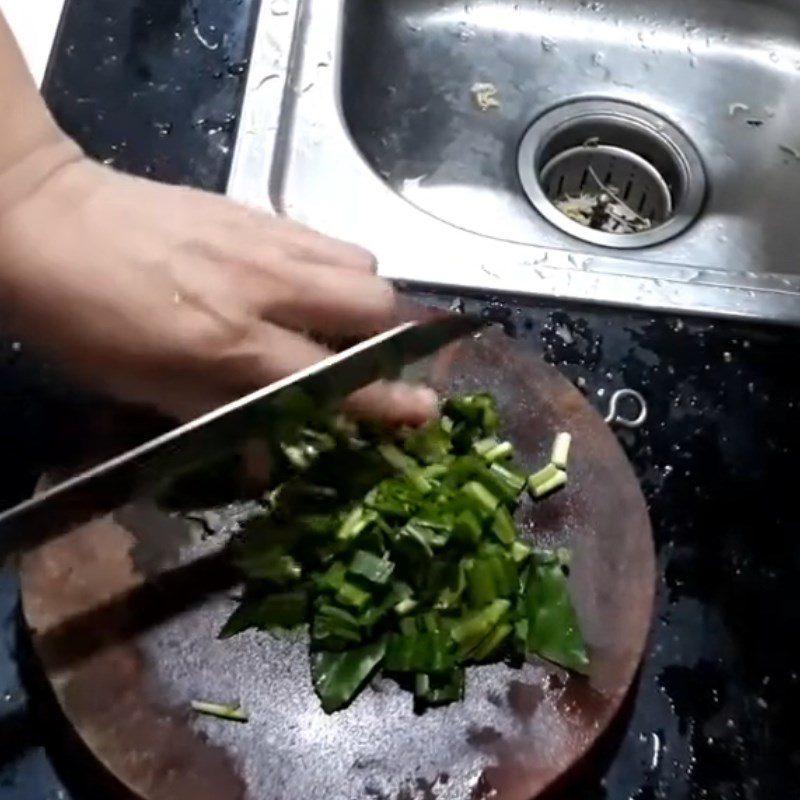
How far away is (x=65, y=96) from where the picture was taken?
0.89 m

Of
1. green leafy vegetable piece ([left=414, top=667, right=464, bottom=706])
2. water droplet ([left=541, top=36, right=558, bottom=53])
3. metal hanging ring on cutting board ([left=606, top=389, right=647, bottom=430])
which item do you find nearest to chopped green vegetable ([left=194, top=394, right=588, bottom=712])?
green leafy vegetable piece ([left=414, top=667, right=464, bottom=706])

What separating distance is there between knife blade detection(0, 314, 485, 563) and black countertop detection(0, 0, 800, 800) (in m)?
0.11

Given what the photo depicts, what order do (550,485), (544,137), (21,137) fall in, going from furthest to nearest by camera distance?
(544,137)
(550,485)
(21,137)

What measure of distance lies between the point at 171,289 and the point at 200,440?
0.07 metres

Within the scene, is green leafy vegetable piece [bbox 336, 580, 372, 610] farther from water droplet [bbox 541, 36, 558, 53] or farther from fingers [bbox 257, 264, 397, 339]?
water droplet [bbox 541, 36, 558, 53]

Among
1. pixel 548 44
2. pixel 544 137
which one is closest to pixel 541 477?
pixel 544 137

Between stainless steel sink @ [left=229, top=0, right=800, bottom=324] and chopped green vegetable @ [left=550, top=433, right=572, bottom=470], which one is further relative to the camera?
stainless steel sink @ [left=229, top=0, right=800, bottom=324]

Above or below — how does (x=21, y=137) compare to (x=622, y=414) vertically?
above

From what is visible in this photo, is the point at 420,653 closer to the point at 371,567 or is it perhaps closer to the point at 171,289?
the point at 371,567

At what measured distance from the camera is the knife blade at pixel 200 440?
587 mm

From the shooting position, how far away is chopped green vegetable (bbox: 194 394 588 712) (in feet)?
2.15

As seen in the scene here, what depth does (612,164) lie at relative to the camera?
3.55 feet

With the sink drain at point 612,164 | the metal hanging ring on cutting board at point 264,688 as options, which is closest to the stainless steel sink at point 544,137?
the sink drain at point 612,164

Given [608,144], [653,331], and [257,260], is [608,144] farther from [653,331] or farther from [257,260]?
[257,260]
